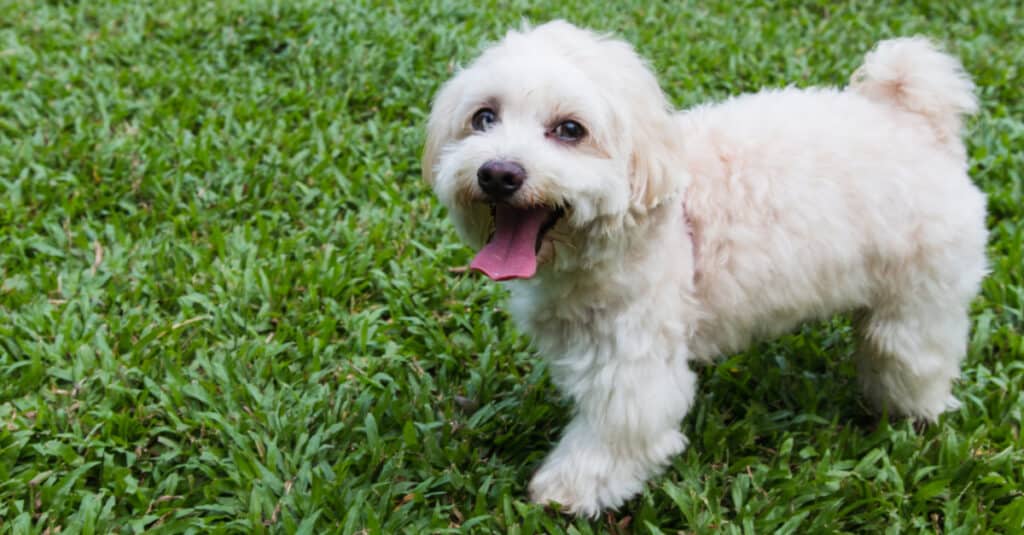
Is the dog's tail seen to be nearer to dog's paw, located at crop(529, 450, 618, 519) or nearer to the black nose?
the black nose

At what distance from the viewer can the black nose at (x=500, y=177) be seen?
7.55 feet

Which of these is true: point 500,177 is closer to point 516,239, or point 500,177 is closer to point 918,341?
point 516,239

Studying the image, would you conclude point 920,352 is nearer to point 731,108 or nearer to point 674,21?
point 731,108

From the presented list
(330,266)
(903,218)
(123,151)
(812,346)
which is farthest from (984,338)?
(123,151)

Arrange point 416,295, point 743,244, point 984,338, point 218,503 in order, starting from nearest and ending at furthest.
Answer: point 743,244, point 218,503, point 984,338, point 416,295

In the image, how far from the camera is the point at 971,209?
289 centimetres

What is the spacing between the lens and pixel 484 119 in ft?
8.38

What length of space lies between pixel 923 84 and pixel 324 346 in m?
2.60

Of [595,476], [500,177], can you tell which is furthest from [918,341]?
[500,177]

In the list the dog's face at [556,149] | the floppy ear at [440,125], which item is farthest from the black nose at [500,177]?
→ the floppy ear at [440,125]

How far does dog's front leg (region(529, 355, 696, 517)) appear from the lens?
2.75m

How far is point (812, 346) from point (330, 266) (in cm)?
232

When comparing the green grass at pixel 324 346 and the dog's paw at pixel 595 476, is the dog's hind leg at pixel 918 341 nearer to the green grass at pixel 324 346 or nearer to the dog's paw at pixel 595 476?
the green grass at pixel 324 346

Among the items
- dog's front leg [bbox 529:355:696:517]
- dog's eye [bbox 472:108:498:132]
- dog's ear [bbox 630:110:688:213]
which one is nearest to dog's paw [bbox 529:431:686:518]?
dog's front leg [bbox 529:355:696:517]
